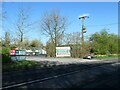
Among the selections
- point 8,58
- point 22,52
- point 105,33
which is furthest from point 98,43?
point 8,58

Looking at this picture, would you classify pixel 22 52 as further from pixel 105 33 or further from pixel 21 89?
pixel 105 33

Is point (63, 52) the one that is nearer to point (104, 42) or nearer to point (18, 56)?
point (104, 42)

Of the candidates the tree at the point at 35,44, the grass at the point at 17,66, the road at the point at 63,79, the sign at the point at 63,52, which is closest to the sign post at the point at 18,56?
the grass at the point at 17,66

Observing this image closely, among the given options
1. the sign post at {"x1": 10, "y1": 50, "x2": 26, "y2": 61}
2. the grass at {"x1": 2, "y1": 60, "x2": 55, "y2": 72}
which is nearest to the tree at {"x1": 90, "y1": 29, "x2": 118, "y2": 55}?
the sign post at {"x1": 10, "y1": 50, "x2": 26, "y2": 61}

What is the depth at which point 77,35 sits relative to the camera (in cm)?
5556

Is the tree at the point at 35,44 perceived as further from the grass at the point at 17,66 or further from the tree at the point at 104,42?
the grass at the point at 17,66

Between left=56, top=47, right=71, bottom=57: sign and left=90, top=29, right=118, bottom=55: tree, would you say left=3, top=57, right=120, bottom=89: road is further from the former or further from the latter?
left=90, top=29, right=118, bottom=55: tree

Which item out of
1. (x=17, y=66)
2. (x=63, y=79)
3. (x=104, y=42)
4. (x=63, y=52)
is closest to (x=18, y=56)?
(x=17, y=66)

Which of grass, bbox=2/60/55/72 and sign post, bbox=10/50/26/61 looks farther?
sign post, bbox=10/50/26/61

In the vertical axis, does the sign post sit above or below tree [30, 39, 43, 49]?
below

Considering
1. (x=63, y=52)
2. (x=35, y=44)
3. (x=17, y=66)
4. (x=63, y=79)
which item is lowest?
(x=17, y=66)

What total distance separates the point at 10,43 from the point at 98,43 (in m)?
22.9

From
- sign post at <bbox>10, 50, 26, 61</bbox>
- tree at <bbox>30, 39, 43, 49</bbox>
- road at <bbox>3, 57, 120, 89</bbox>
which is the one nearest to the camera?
road at <bbox>3, 57, 120, 89</bbox>

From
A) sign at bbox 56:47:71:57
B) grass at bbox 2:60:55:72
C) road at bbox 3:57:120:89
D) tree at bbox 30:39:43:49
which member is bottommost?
grass at bbox 2:60:55:72
